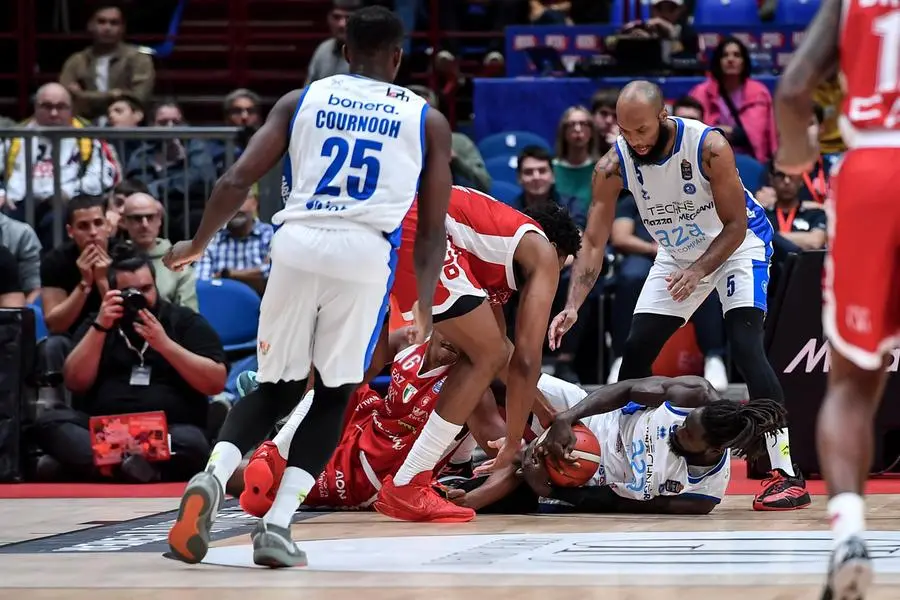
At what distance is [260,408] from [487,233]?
1.94 m

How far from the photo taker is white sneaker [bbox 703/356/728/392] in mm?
8531

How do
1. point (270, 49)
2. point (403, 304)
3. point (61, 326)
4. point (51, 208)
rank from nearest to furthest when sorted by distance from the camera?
point (403, 304), point (61, 326), point (51, 208), point (270, 49)

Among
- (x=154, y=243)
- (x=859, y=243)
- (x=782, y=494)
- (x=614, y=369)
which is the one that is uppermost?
(x=859, y=243)

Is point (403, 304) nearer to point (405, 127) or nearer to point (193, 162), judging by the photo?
point (405, 127)

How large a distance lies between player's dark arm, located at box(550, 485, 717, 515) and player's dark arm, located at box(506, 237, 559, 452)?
0.34 m

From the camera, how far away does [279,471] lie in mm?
5855

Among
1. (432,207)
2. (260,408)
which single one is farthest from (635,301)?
(260,408)

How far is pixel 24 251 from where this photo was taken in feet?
29.5

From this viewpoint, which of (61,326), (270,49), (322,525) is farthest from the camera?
(270,49)

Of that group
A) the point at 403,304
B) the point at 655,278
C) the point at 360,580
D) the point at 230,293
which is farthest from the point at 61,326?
the point at 360,580

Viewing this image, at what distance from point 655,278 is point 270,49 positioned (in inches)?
319

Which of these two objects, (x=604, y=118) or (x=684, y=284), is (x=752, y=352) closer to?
(x=684, y=284)

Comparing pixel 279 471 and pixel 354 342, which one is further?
pixel 279 471

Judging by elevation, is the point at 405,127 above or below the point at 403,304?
above
